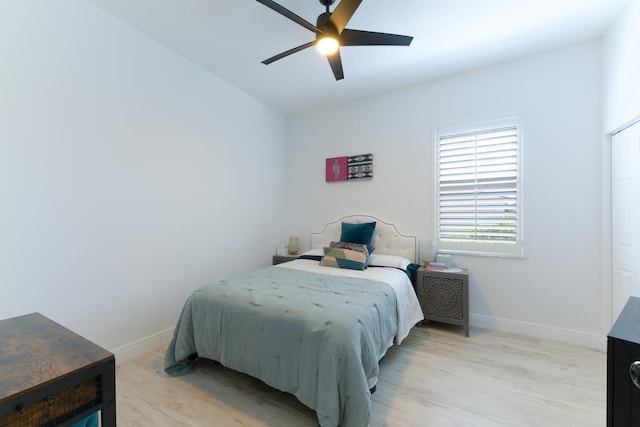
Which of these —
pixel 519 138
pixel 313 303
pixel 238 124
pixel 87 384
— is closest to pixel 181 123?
pixel 238 124

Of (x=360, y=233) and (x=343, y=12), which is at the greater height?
(x=343, y=12)

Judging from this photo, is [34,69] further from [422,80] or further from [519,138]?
[519,138]

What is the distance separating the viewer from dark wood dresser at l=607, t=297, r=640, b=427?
79 centimetres

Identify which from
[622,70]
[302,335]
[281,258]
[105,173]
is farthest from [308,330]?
[622,70]

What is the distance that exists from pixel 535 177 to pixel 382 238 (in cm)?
168

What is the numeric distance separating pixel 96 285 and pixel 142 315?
496 millimetres

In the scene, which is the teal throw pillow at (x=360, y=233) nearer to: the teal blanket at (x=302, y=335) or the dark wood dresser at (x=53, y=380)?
the teal blanket at (x=302, y=335)

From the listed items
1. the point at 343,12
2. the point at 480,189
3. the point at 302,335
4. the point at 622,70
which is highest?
the point at 343,12

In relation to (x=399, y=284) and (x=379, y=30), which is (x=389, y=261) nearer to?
(x=399, y=284)

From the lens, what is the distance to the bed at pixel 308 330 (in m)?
1.48

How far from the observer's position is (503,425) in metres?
1.59

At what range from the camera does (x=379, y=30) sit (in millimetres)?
2344

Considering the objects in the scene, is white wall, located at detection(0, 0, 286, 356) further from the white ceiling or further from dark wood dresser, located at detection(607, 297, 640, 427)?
dark wood dresser, located at detection(607, 297, 640, 427)

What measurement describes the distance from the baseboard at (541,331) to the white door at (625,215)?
0.33m
